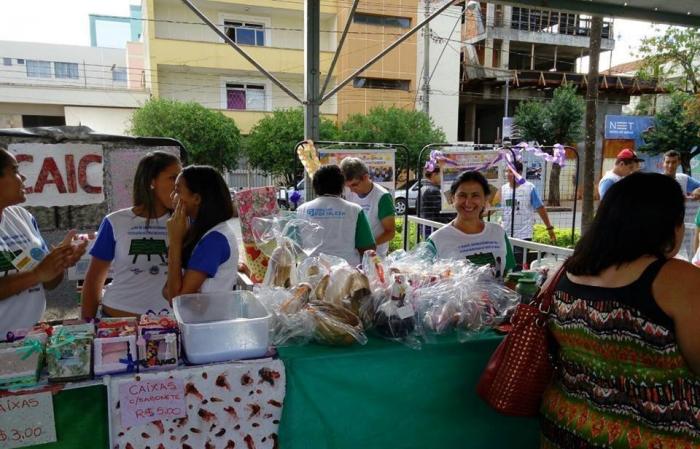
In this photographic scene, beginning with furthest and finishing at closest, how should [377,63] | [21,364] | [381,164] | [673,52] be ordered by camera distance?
[377,63] → [673,52] → [381,164] → [21,364]

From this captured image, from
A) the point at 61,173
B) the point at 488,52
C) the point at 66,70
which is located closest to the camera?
the point at 61,173

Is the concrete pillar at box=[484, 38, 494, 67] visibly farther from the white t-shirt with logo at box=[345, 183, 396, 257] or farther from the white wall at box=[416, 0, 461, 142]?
the white t-shirt with logo at box=[345, 183, 396, 257]

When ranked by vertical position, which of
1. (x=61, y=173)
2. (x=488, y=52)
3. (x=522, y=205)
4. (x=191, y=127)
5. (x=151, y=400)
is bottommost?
(x=151, y=400)

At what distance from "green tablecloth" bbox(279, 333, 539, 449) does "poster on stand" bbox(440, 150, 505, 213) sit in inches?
158

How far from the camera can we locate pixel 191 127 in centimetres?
1745

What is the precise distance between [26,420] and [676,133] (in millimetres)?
24287

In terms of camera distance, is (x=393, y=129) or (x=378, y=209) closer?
(x=378, y=209)

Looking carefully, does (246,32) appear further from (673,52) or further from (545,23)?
(545,23)

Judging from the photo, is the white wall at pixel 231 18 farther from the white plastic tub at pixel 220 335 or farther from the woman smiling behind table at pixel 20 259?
the white plastic tub at pixel 220 335

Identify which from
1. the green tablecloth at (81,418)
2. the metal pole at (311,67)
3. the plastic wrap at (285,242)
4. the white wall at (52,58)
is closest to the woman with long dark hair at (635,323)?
the plastic wrap at (285,242)

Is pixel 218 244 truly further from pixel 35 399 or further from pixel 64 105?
pixel 64 105

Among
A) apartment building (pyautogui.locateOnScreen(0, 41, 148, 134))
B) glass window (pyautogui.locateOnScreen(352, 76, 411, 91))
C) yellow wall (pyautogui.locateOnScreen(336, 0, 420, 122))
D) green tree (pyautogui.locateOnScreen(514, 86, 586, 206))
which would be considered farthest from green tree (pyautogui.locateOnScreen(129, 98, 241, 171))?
green tree (pyautogui.locateOnScreen(514, 86, 586, 206))

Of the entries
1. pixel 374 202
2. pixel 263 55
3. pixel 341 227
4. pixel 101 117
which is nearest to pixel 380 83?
pixel 263 55

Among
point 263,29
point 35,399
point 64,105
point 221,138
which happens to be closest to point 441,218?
point 35,399
